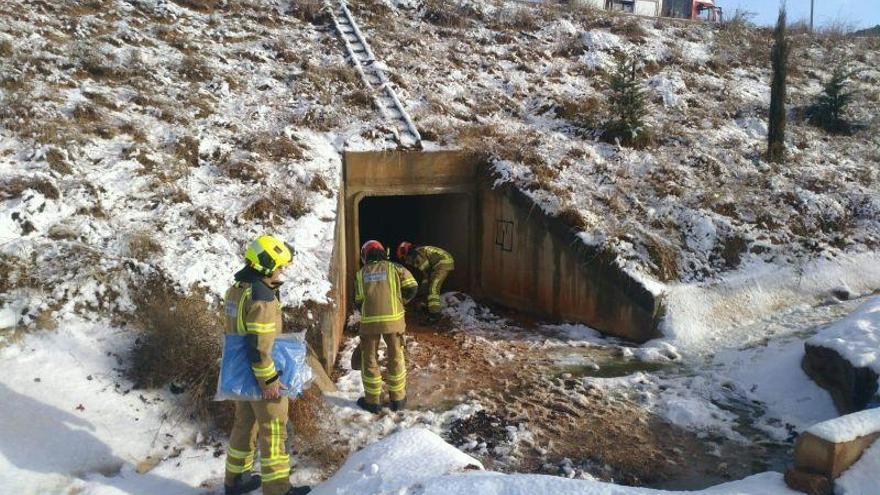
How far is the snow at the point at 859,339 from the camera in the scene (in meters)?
5.30

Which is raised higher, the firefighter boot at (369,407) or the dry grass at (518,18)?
the dry grass at (518,18)

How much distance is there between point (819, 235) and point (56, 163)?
432 inches

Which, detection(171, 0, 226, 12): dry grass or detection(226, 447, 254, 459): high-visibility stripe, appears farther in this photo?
detection(171, 0, 226, 12): dry grass

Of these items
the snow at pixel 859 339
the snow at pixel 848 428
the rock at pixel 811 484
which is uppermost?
the snow at pixel 848 428

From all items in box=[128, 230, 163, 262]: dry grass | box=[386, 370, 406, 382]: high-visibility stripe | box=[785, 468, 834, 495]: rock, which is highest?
box=[128, 230, 163, 262]: dry grass

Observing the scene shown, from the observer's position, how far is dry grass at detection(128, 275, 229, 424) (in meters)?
5.02

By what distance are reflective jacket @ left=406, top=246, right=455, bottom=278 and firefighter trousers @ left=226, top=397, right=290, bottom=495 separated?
4.66 m

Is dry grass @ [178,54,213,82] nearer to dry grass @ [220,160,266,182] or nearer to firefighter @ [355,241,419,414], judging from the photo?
dry grass @ [220,160,266,182]

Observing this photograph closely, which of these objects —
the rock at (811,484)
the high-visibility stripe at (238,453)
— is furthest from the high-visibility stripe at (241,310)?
the rock at (811,484)

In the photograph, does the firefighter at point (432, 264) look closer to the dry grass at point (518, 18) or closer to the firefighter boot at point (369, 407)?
the firefighter boot at point (369, 407)

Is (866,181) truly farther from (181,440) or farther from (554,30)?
(181,440)

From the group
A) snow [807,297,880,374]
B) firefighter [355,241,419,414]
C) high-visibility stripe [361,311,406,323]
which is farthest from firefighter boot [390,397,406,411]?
snow [807,297,880,374]

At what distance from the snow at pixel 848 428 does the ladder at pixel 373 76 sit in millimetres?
7385

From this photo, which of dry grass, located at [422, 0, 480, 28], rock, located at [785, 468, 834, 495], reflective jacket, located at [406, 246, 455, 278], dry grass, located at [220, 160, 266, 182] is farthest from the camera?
dry grass, located at [422, 0, 480, 28]
